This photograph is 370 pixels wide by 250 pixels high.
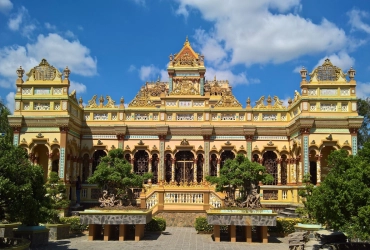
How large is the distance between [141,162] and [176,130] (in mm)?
3248

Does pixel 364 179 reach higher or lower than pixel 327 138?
lower

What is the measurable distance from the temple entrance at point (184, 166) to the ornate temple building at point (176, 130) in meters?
0.07

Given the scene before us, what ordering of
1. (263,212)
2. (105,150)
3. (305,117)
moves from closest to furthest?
(263,212), (305,117), (105,150)

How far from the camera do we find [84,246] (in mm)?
15531

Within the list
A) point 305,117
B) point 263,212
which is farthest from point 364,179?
point 305,117

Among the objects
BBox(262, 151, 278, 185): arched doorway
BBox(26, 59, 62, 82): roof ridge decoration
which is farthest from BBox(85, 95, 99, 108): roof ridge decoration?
BBox(262, 151, 278, 185): arched doorway

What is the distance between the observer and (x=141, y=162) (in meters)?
27.5

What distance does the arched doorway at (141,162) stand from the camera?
90.1 ft

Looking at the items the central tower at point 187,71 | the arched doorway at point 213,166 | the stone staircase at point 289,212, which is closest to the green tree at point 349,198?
the stone staircase at point 289,212

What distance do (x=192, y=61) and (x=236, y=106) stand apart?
→ 600 centimetres

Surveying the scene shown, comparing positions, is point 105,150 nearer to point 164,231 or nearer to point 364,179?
point 164,231

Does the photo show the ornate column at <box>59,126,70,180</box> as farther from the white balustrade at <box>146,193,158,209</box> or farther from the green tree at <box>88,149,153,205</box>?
the green tree at <box>88,149,153,205</box>

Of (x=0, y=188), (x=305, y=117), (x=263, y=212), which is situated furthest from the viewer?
(x=305, y=117)

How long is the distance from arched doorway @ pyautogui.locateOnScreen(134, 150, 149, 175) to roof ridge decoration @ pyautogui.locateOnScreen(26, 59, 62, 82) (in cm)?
730
